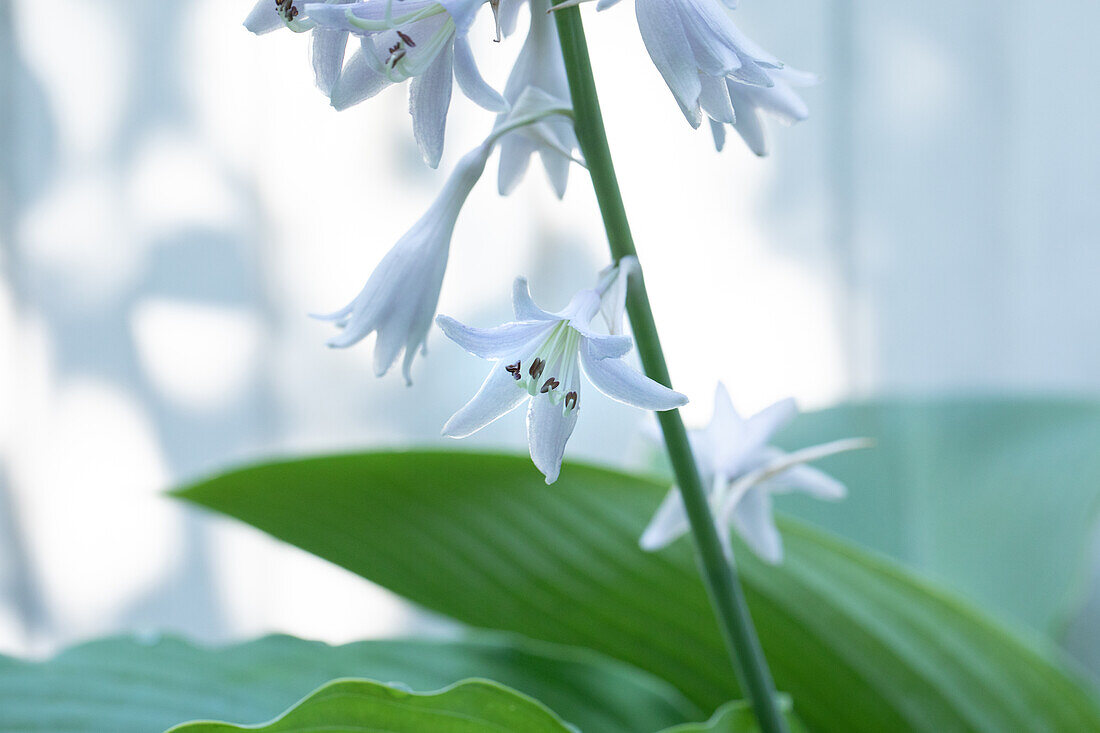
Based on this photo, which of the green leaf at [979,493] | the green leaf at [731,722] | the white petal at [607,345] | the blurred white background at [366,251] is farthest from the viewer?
the blurred white background at [366,251]

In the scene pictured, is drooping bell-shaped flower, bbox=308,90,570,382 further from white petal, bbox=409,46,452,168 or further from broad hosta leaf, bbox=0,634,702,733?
broad hosta leaf, bbox=0,634,702,733

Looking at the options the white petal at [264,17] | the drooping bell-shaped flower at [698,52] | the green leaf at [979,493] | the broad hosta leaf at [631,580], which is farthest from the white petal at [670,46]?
the green leaf at [979,493]

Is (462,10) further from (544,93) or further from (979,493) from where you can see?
(979,493)

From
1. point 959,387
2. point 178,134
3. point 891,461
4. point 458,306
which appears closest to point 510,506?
point 891,461

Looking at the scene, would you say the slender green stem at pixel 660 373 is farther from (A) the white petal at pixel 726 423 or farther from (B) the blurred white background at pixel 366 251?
(B) the blurred white background at pixel 366 251

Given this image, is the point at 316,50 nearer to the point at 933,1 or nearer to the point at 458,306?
the point at 458,306

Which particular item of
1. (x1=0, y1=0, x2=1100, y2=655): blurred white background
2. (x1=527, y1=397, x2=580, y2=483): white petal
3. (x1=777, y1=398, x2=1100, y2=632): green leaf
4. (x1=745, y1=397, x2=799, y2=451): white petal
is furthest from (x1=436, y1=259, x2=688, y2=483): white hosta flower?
(x1=0, y1=0, x2=1100, y2=655): blurred white background

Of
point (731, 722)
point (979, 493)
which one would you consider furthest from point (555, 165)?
point (979, 493)
